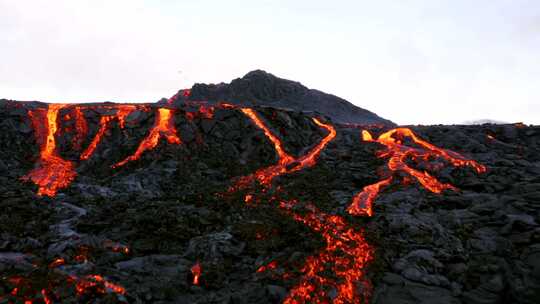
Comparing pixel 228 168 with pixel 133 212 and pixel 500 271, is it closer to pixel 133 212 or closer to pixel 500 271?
pixel 133 212

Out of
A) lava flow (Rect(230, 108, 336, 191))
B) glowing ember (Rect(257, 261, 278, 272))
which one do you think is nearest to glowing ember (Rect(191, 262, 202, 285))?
glowing ember (Rect(257, 261, 278, 272))

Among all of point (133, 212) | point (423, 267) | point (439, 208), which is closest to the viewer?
point (423, 267)

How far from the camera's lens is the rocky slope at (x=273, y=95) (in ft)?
310

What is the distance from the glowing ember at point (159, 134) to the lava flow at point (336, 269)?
806 inches

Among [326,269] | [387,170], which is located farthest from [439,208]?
[326,269]

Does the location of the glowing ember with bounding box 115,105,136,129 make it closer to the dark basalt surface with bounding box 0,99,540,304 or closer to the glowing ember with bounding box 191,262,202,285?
the dark basalt surface with bounding box 0,99,540,304

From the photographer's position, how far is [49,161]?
33.7m

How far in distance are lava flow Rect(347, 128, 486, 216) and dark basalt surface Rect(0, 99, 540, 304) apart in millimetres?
1035

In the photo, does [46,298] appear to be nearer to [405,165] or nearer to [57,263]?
[57,263]

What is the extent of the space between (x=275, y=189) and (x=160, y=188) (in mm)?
9705

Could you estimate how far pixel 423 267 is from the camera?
52.8ft

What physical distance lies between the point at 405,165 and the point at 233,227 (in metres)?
20.2

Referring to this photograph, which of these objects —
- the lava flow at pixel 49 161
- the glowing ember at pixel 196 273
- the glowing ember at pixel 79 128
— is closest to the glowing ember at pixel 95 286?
the glowing ember at pixel 196 273

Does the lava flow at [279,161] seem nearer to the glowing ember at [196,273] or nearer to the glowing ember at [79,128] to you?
the glowing ember at [196,273]
